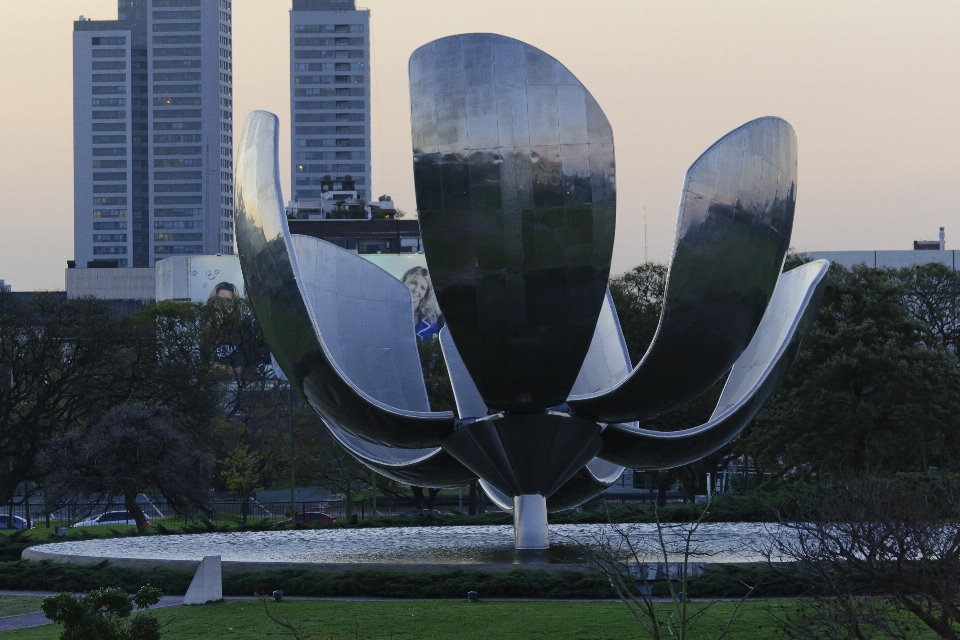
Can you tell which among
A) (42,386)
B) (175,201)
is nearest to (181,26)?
(175,201)

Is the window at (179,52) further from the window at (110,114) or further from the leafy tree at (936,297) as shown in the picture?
the leafy tree at (936,297)

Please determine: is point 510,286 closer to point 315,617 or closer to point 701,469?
point 315,617

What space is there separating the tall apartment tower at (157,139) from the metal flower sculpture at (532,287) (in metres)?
155

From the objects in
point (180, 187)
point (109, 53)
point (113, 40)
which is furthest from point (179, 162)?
point (113, 40)

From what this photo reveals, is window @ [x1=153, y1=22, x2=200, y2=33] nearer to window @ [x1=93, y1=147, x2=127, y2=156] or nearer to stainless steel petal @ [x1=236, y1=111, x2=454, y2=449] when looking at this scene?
window @ [x1=93, y1=147, x2=127, y2=156]

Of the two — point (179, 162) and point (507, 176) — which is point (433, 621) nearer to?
point (507, 176)

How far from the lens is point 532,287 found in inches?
724

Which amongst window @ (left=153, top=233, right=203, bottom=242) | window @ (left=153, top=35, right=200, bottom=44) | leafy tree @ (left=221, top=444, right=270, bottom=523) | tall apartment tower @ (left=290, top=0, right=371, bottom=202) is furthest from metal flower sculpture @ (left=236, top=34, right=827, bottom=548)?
window @ (left=153, top=35, right=200, bottom=44)

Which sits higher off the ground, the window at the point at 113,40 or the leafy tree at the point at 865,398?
the window at the point at 113,40

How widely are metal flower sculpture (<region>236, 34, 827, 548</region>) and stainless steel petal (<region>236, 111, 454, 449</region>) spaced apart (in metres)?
0.03

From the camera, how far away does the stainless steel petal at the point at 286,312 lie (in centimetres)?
2000

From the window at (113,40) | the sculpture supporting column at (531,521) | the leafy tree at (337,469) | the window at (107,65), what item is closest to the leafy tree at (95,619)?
the sculpture supporting column at (531,521)

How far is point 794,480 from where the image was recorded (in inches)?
1455

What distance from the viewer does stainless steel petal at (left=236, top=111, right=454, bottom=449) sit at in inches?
787
